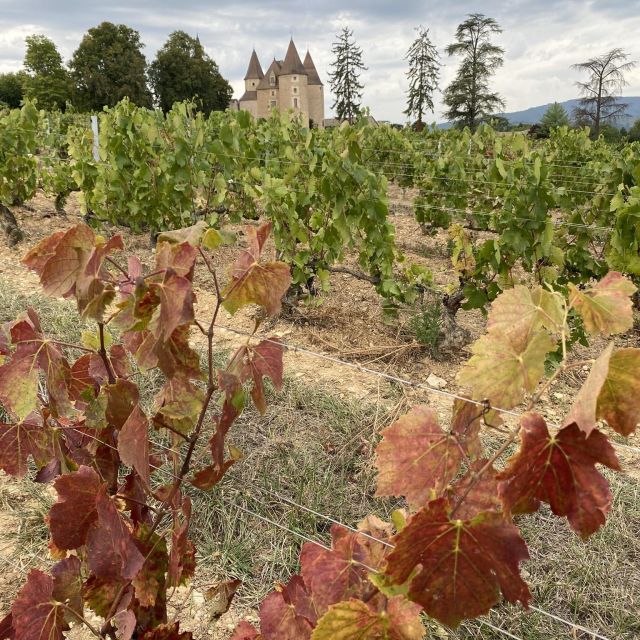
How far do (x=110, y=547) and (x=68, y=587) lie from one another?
19 centimetres

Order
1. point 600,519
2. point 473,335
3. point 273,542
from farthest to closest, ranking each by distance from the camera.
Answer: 1. point 473,335
2. point 273,542
3. point 600,519

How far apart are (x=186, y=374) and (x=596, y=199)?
17.6 feet

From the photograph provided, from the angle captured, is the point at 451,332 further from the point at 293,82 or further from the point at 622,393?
the point at 293,82

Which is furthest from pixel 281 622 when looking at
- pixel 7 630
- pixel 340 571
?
pixel 7 630

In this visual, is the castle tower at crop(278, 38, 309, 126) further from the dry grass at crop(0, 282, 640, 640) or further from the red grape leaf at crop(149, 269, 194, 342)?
the red grape leaf at crop(149, 269, 194, 342)

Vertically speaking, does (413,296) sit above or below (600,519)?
below

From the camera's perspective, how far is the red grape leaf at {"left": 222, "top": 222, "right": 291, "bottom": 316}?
0.96 metres

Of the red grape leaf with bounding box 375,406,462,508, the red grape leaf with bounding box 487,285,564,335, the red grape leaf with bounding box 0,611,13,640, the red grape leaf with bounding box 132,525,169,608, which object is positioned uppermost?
the red grape leaf with bounding box 487,285,564,335

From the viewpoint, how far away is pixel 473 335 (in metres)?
4.84

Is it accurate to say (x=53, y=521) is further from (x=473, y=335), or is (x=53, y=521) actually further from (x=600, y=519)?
(x=473, y=335)

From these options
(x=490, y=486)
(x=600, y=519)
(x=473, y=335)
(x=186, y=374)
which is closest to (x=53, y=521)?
(x=186, y=374)

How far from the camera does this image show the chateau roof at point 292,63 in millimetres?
60013

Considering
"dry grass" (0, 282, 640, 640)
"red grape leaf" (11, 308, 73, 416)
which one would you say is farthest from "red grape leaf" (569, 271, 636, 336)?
"dry grass" (0, 282, 640, 640)

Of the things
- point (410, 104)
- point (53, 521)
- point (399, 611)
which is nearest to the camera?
point (399, 611)
